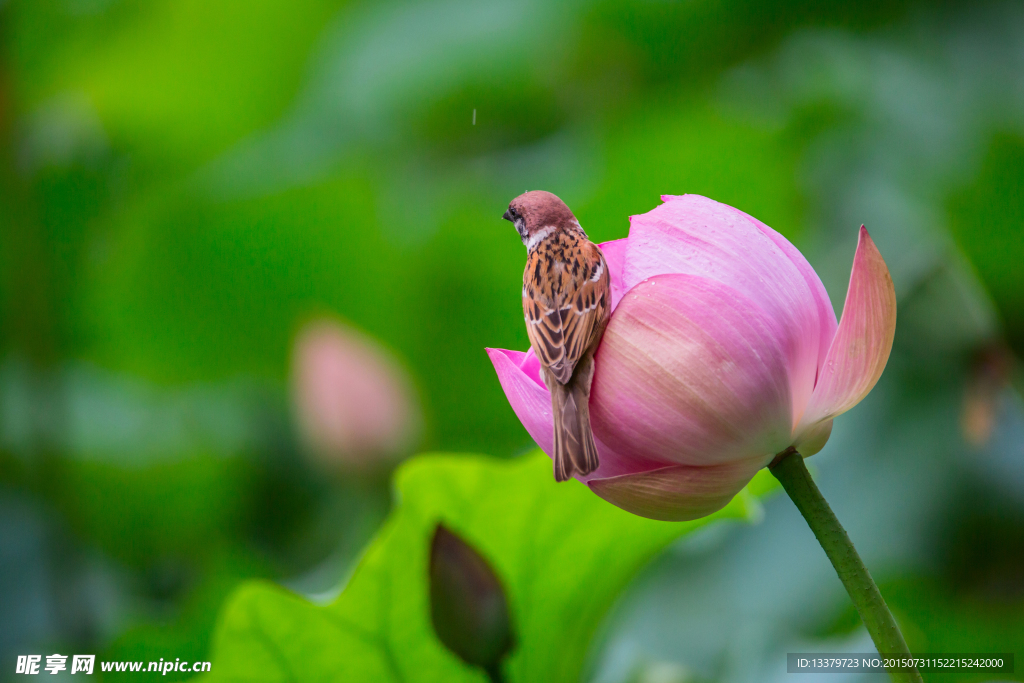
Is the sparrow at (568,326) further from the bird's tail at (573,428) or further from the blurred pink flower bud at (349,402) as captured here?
the blurred pink flower bud at (349,402)

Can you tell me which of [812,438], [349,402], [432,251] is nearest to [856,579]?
[812,438]

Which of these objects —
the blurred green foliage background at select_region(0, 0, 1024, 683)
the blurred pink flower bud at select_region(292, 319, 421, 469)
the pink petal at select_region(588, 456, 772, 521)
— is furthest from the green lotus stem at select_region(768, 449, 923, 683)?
the blurred pink flower bud at select_region(292, 319, 421, 469)

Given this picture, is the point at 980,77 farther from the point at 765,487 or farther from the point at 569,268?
the point at 569,268

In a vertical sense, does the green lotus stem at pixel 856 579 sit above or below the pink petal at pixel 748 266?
below

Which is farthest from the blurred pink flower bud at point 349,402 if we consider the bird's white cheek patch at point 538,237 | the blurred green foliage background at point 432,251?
the bird's white cheek patch at point 538,237

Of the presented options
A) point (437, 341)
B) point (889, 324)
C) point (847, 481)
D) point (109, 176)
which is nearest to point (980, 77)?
point (847, 481)

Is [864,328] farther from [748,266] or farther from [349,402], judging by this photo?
[349,402]

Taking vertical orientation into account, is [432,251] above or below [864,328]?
above
